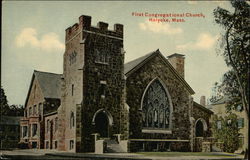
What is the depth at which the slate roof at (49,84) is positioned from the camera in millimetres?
30094

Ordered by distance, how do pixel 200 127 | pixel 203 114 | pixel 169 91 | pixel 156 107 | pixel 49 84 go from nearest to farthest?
pixel 156 107, pixel 169 91, pixel 203 114, pixel 200 127, pixel 49 84

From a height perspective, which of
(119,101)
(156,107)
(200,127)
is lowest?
(200,127)

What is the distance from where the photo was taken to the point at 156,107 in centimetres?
2452

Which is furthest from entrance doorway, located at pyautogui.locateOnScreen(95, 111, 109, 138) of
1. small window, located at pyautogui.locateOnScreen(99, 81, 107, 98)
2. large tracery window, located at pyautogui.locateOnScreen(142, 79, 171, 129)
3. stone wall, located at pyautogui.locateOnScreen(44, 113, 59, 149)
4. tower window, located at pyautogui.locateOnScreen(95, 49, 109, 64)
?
stone wall, located at pyautogui.locateOnScreen(44, 113, 59, 149)

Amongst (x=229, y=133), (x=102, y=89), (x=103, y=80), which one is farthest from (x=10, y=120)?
(x=229, y=133)

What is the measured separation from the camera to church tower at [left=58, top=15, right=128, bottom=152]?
21.3 metres

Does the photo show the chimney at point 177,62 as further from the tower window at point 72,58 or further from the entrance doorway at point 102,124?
the tower window at point 72,58

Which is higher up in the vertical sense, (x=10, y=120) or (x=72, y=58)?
(x=72, y=58)

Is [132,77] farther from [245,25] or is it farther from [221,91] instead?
[245,25]

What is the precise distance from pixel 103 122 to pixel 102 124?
15cm

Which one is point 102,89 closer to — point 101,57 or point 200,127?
point 101,57

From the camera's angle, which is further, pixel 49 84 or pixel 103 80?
pixel 49 84

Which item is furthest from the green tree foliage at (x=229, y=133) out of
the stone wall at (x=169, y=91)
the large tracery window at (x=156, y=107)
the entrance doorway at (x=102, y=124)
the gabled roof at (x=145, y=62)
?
the entrance doorway at (x=102, y=124)

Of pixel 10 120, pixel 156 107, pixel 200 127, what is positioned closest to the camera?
pixel 156 107
